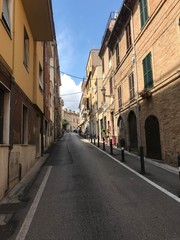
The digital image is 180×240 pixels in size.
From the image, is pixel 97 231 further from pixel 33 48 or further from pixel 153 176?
pixel 33 48

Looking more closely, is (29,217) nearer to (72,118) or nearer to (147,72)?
(147,72)

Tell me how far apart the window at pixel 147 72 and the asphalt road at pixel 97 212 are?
761 cm

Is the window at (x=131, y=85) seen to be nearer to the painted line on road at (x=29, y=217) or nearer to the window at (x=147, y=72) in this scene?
the window at (x=147, y=72)

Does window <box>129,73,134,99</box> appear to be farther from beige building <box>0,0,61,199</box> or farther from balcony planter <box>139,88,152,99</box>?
beige building <box>0,0,61,199</box>

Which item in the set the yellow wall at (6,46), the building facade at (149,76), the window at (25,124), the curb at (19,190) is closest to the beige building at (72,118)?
Answer: the building facade at (149,76)

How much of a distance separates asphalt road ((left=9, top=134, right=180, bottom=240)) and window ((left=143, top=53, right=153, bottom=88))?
7.61 m

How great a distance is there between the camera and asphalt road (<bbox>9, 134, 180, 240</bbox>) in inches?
186

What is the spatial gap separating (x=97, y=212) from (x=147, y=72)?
11.5m

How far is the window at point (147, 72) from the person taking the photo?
50.6 ft

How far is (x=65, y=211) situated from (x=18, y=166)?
13.4 ft

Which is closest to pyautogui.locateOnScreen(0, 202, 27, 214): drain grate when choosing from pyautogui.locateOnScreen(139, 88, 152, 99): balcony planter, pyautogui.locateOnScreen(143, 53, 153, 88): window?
pyautogui.locateOnScreen(139, 88, 152, 99): balcony planter

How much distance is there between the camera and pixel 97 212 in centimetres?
588

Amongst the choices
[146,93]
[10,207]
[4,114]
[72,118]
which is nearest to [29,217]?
[10,207]

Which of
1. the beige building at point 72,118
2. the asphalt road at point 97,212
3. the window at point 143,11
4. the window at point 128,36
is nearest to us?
the asphalt road at point 97,212
